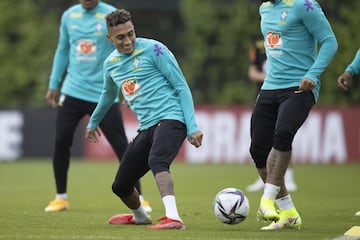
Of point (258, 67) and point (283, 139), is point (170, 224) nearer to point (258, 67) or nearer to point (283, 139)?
point (283, 139)

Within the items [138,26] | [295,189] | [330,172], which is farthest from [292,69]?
[138,26]

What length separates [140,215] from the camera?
9234 millimetres

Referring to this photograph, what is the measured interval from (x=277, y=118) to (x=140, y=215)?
1651 millimetres

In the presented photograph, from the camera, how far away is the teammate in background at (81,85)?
1123 centimetres

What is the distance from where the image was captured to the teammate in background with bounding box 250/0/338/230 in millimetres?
8562

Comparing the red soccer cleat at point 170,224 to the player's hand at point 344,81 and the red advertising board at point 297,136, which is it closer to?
the player's hand at point 344,81

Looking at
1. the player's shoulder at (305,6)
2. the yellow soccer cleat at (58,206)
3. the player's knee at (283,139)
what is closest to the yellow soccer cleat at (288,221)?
the player's knee at (283,139)

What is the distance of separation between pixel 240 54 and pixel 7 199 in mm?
13869

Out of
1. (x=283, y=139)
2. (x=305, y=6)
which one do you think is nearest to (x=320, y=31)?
(x=305, y=6)

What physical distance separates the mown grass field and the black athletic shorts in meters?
0.77

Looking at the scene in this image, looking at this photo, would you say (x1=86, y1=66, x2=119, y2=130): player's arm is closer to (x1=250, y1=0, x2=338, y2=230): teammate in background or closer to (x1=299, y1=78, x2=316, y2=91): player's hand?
(x1=250, y1=0, x2=338, y2=230): teammate in background

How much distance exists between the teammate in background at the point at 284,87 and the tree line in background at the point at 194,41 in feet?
48.8

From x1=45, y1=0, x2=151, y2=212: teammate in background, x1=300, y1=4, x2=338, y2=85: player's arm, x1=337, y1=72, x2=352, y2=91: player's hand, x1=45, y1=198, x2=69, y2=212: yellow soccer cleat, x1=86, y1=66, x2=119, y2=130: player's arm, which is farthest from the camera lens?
x1=45, y1=0, x2=151, y2=212: teammate in background

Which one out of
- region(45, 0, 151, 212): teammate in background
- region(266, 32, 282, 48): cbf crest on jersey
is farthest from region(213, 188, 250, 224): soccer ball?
A: region(45, 0, 151, 212): teammate in background
